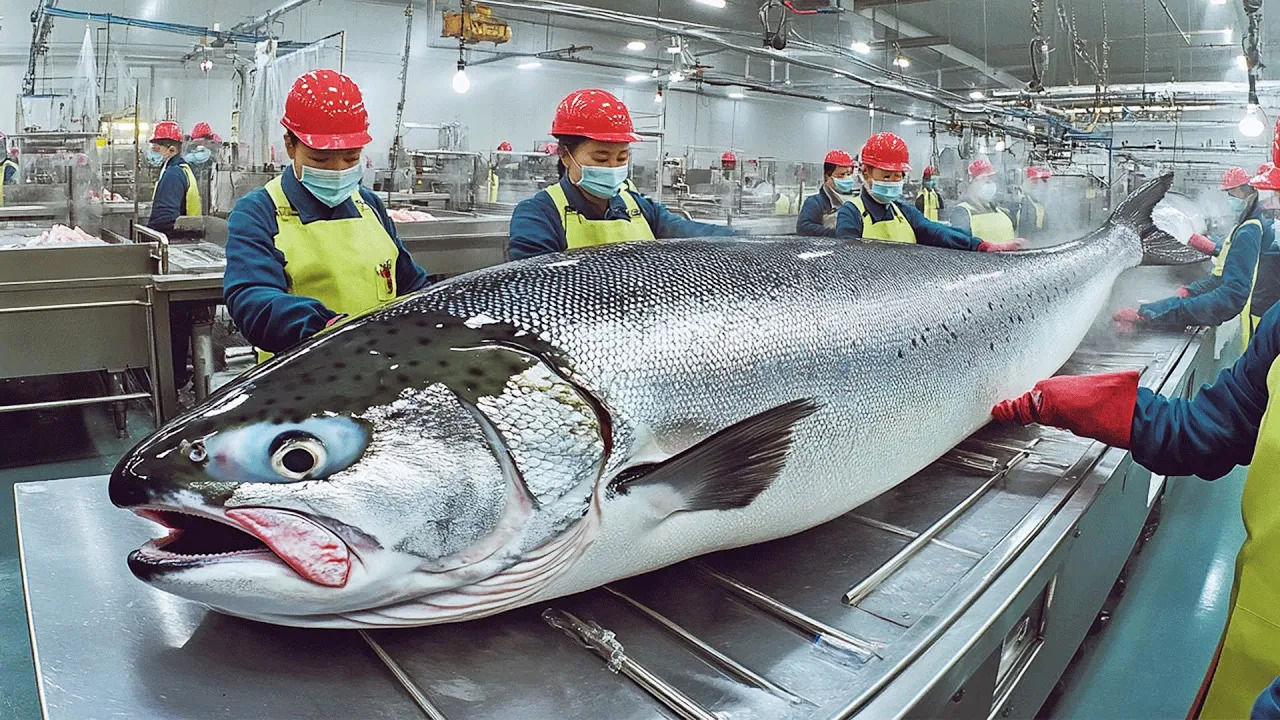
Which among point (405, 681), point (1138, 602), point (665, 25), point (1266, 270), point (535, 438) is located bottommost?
point (1138, 602)

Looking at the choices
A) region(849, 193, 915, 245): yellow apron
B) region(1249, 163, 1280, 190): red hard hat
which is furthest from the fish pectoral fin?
region(849, 193, 915, 245): yellow apron

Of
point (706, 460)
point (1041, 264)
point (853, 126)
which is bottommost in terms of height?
point (706, 460)

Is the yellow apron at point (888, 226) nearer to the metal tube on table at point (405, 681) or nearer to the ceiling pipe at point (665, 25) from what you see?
the ceiling pipe at point (665, 25)

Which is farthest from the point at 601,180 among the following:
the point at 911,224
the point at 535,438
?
the point at 911,224

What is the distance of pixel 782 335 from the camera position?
4.81 ft

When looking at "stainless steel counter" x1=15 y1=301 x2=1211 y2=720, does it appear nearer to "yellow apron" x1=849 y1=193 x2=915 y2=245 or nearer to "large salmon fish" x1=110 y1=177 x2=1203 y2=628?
"large salmon fish" x1=110 y1=177 x2=1203 y2=628

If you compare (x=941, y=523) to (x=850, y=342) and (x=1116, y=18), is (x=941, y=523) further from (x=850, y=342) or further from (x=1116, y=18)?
(x=1116, y=18)

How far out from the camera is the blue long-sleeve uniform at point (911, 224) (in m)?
3.64

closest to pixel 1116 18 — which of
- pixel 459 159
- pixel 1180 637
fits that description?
pixel 459 159

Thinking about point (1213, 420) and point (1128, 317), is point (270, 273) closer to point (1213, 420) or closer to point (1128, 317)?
point (1213, 420)

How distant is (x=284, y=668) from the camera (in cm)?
106

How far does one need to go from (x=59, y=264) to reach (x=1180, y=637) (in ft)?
15.5

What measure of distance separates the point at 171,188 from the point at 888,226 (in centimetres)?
491

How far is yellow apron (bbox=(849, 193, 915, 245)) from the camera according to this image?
4.09 metres
